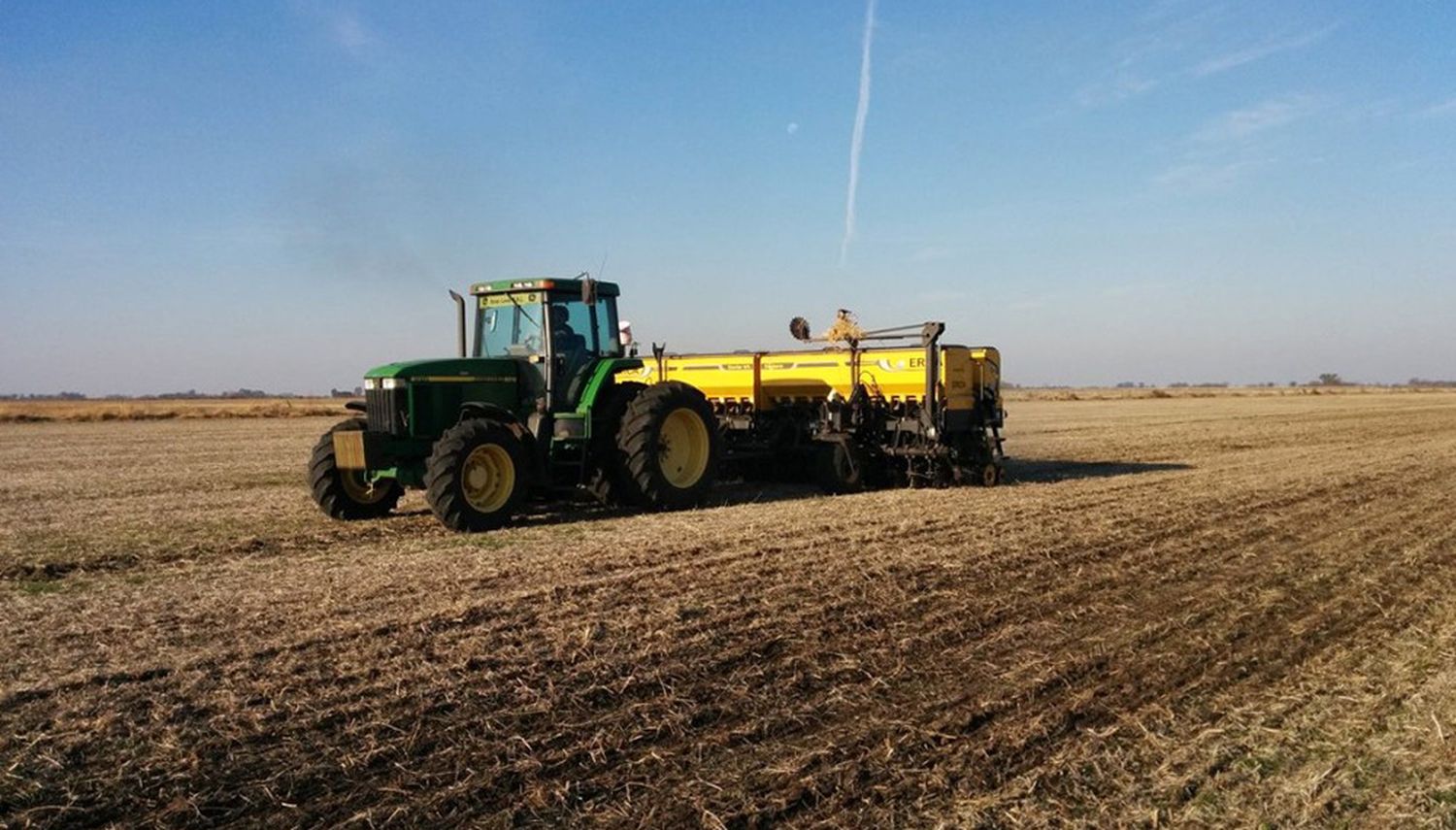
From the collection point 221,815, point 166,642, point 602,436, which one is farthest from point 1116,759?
point 602,436

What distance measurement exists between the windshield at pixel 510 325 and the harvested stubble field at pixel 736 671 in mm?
2103

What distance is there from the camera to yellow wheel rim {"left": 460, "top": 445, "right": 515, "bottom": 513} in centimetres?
1038

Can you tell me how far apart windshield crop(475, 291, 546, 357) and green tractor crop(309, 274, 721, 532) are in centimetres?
1

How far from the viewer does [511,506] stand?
10508mm

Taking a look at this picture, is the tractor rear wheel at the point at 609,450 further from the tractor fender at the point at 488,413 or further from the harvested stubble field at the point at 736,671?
the harvested stubble field at the point at 736,671

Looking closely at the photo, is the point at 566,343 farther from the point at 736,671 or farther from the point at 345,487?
the point at 736,671

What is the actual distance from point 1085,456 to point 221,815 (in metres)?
18.6

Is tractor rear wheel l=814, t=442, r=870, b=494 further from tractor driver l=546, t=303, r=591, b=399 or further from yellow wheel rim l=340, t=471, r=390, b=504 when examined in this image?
yellow wheel rim l=340, t=471, r=390, b=504

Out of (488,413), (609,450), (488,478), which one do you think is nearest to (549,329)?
(488,413)

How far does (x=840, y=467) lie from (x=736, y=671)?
8687 millimetres

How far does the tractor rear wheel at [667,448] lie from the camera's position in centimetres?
1164

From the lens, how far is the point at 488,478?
34.6ft

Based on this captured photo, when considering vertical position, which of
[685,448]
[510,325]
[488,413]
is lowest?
[685,448]

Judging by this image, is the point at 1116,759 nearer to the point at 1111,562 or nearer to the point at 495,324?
the point at 1111,562
